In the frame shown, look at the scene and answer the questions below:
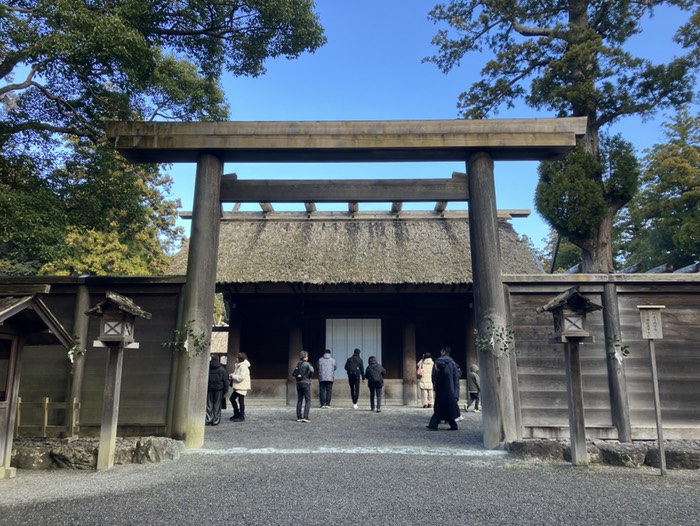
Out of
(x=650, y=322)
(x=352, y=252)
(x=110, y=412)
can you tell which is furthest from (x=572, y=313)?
(x=352, y=252)

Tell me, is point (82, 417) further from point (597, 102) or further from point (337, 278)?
point (597, 102)

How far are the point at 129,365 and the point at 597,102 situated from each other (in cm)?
1082

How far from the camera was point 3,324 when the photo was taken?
17.9 feet

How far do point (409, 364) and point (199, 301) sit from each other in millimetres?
8214

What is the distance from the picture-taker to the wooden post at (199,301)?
21.8 feet

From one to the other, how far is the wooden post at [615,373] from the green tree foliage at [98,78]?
6.80 metres

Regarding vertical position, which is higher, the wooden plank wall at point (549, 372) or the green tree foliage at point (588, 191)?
the green tree foliage at point (588, 191)

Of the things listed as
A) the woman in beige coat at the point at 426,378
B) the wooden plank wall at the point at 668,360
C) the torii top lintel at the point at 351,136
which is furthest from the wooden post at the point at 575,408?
the woman in beige coat at the point at 426,378

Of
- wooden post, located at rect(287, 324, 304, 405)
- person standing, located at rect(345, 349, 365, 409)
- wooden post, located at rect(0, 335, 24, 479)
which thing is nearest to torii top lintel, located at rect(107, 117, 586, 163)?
wooden post, located at rect(0, 335, 24, 479)

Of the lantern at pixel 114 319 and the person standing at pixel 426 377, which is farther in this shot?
the person standing at pixel 426 377

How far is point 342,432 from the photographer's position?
27.1ft

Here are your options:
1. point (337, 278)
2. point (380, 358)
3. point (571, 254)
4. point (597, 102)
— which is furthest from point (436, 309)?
point (571, 254)

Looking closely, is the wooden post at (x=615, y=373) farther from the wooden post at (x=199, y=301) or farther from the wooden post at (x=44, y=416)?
the wooden post at (x=44, y=416)

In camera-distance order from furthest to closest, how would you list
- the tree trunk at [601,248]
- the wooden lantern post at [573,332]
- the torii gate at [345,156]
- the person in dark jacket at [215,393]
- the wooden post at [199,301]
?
the tree trunk at [601,248] < the person in dark jacket at [215,393] < the torii gate at [345,156] < the wooden post at [199,301] < the wooden lantern post at [573,332]
